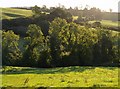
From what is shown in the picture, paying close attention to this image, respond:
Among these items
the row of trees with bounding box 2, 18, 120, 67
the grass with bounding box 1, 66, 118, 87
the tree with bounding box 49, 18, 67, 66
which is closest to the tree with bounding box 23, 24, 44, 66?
the row of trees with bounding box 2, 18, 120, 67

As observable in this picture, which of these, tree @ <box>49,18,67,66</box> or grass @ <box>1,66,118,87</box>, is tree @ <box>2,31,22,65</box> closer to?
tree @ <box>49,18,67,66</box>

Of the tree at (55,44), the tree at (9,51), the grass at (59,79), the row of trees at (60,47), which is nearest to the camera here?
the grass at (59,79)

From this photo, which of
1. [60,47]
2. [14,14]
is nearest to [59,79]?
[60,47]

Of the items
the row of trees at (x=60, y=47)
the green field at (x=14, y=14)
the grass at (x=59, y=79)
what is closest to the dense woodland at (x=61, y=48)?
the row of trees at (x=60, y=47)

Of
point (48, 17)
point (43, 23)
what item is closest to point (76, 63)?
point (43, 23)

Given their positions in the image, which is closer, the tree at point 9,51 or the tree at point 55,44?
the tree at point 9,51

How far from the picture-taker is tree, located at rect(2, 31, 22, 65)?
7250 cm

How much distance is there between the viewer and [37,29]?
260 feet

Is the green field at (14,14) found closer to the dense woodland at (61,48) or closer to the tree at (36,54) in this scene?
the dense woodland at (61,48)

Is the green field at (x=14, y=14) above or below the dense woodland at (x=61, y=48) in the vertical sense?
above

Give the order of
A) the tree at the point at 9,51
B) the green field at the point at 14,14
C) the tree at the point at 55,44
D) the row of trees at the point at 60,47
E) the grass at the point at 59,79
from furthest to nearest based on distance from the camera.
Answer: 1. the green field at the point at 14,14
2. the tree at the point at 55,44
3. the row of trees at the point at 60,47
4. the tree at the point at 9,51
5. the grass at the point at 59,79

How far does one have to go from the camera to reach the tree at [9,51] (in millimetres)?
72500

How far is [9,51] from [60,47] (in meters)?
13.5

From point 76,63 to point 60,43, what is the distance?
262 inches
